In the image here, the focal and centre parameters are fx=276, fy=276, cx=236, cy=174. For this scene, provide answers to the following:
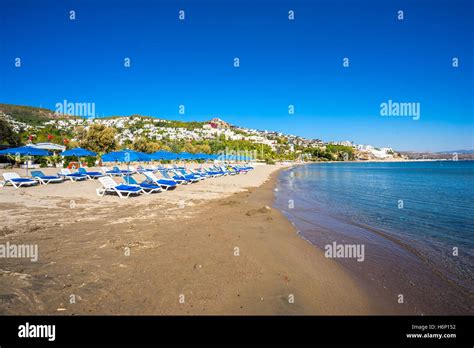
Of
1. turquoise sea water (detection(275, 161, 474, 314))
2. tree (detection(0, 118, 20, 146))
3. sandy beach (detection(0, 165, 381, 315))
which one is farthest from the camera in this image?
tree (detection(0, 118, 20, 146))

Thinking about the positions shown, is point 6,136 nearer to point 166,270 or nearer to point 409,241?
point 166,270

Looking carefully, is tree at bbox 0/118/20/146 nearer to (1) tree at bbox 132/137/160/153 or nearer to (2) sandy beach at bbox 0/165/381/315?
(1) tree at bbox 132/137/160/153

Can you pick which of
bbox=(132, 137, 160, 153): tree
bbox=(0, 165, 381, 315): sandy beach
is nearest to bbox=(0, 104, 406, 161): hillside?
bbox=(132, 137, 160, 153): tree

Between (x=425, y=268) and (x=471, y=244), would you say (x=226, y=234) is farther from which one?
(x=471, y=244)

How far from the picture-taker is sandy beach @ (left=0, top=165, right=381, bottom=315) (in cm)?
359

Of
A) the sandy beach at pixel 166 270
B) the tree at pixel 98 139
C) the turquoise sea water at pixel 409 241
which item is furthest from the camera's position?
the tree at pixel 98 139

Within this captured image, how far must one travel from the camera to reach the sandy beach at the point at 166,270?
359 centimetres

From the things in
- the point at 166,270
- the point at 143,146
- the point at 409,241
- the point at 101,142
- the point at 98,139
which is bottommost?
the point at 409,241

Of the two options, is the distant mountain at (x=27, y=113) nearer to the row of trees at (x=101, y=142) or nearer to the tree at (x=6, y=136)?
the row of trees at (x=101, y=142)

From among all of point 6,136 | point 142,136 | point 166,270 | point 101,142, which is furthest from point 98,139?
point 142,136

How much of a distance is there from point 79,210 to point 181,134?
133 metres

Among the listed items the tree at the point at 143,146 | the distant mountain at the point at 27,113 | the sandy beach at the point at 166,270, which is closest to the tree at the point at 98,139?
the tree at the point at 143,146

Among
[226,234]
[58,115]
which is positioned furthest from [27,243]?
[58,115]

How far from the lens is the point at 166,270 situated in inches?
181
